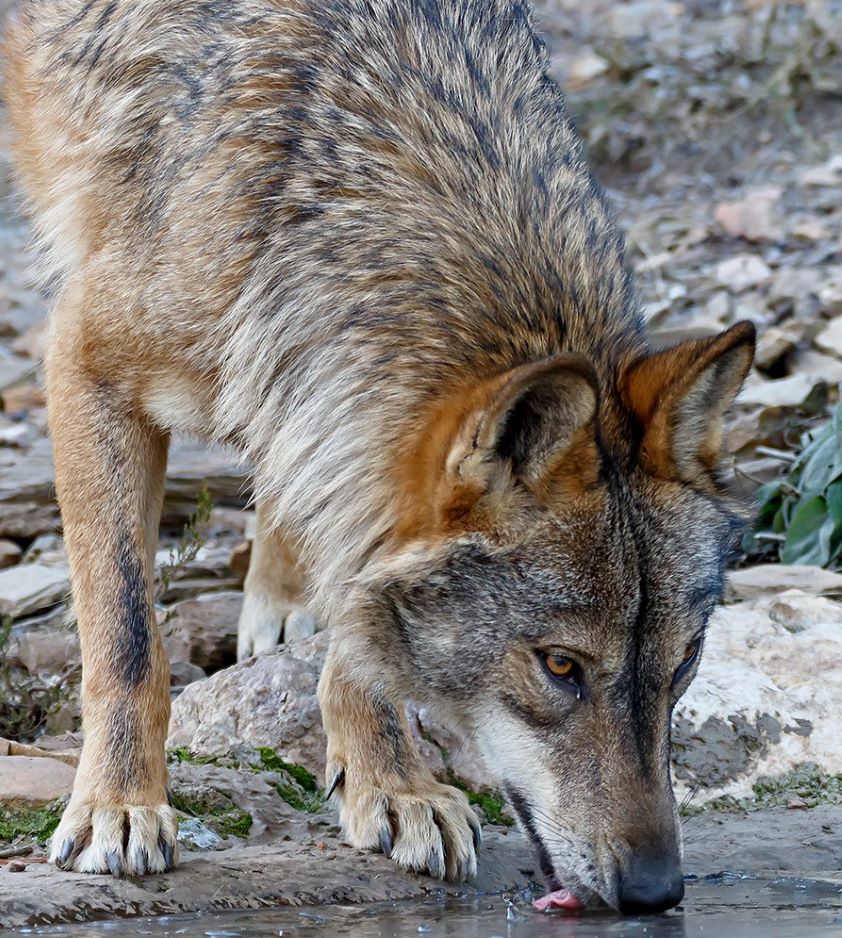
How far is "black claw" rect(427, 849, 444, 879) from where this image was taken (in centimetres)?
438

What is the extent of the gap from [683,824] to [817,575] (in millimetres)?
1902

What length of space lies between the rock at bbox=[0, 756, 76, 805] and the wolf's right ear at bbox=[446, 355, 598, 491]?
174 cm

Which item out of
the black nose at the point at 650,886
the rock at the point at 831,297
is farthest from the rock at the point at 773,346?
the black nose at the point at 650,886

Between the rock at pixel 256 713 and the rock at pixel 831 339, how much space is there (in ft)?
14.6

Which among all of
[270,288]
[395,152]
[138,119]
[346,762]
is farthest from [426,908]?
[138,119]

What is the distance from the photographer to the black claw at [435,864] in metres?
4.38

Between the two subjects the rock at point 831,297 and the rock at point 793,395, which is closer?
the rock at point 793,395

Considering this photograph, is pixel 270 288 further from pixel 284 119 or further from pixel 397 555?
pixel 397 555

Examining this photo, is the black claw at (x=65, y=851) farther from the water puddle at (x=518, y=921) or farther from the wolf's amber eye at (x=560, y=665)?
the wolf's amber eye at (x=560, y=665)

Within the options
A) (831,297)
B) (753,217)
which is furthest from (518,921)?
(753,217)

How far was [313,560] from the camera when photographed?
4.63 meters

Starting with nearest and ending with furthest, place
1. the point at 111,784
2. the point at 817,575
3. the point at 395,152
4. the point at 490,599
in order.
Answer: the point at 490,599 → the point at 111,784 → the point at 395,152 → the point at 817,575

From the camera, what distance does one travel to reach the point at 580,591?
3.99 m

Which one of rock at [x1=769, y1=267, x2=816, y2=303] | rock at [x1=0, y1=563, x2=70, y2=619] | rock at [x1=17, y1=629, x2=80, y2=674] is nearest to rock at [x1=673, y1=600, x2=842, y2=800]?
rock at [x1=17, y1=629, x2=80, y2=674]
